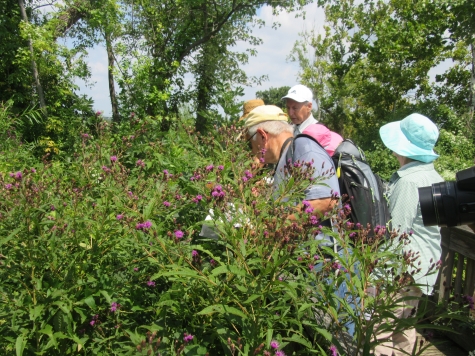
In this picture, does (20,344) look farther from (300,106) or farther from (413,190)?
(300,106)

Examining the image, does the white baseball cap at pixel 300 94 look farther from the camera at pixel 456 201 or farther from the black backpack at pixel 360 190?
the camera at pixel 456 201

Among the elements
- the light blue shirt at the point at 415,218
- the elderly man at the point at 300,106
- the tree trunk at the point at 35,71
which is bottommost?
the light blue shirt at the point at 415,218

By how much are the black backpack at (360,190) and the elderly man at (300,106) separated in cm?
52

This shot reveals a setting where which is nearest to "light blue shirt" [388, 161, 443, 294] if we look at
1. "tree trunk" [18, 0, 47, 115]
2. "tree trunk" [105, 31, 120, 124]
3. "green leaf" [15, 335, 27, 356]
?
"green leaf" [15, 335, 27, 356]

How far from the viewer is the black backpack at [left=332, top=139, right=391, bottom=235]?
7.99 ft

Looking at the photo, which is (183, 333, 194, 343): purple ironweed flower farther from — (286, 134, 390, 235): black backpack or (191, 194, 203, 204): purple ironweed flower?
(286, 134, 390, 235): black backpack

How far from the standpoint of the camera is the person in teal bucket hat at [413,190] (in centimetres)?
260

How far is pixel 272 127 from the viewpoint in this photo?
8.68 ft

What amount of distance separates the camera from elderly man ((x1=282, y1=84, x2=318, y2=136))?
118 centimetres

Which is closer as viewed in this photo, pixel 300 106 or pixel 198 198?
pixel 198 198

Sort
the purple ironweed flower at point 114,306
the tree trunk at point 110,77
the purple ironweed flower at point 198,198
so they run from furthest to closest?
the tree trunk at point 110,77 → the purple ironweed flower at point 198,198 → the purple ironweed flower at point 114,306

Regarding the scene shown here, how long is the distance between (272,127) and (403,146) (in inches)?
33.9

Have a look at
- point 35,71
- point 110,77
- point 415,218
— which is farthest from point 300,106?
point 110,77

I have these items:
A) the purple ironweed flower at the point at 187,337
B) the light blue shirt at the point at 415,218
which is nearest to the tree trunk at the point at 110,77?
the light blue shirt at the point at 415,218
